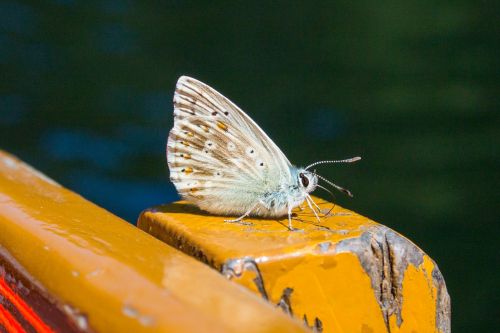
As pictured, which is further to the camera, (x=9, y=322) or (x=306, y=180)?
(x=306, y=180)

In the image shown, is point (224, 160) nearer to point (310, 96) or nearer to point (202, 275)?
point (202, 275)

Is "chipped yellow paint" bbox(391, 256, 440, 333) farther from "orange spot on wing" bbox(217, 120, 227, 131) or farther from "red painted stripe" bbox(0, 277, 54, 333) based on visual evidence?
"orange spot on wing" bbox(217, 120, 227, 131)

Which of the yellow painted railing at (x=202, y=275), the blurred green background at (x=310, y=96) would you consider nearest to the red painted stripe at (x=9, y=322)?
the yellow painted railing at (x=202, y=275)

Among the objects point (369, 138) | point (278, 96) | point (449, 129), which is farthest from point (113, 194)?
point (449, 129)

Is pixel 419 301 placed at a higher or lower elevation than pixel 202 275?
lower

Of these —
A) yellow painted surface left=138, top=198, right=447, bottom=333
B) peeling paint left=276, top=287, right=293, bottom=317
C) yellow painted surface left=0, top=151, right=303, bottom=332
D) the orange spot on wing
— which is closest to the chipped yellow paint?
yellow painted surface left=138, top=198, right=447, bottom=333

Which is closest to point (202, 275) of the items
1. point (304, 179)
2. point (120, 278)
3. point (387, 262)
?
point (120, 278)

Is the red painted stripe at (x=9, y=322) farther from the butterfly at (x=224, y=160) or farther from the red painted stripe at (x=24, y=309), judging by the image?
the butterfly at (x=224, y=160)
